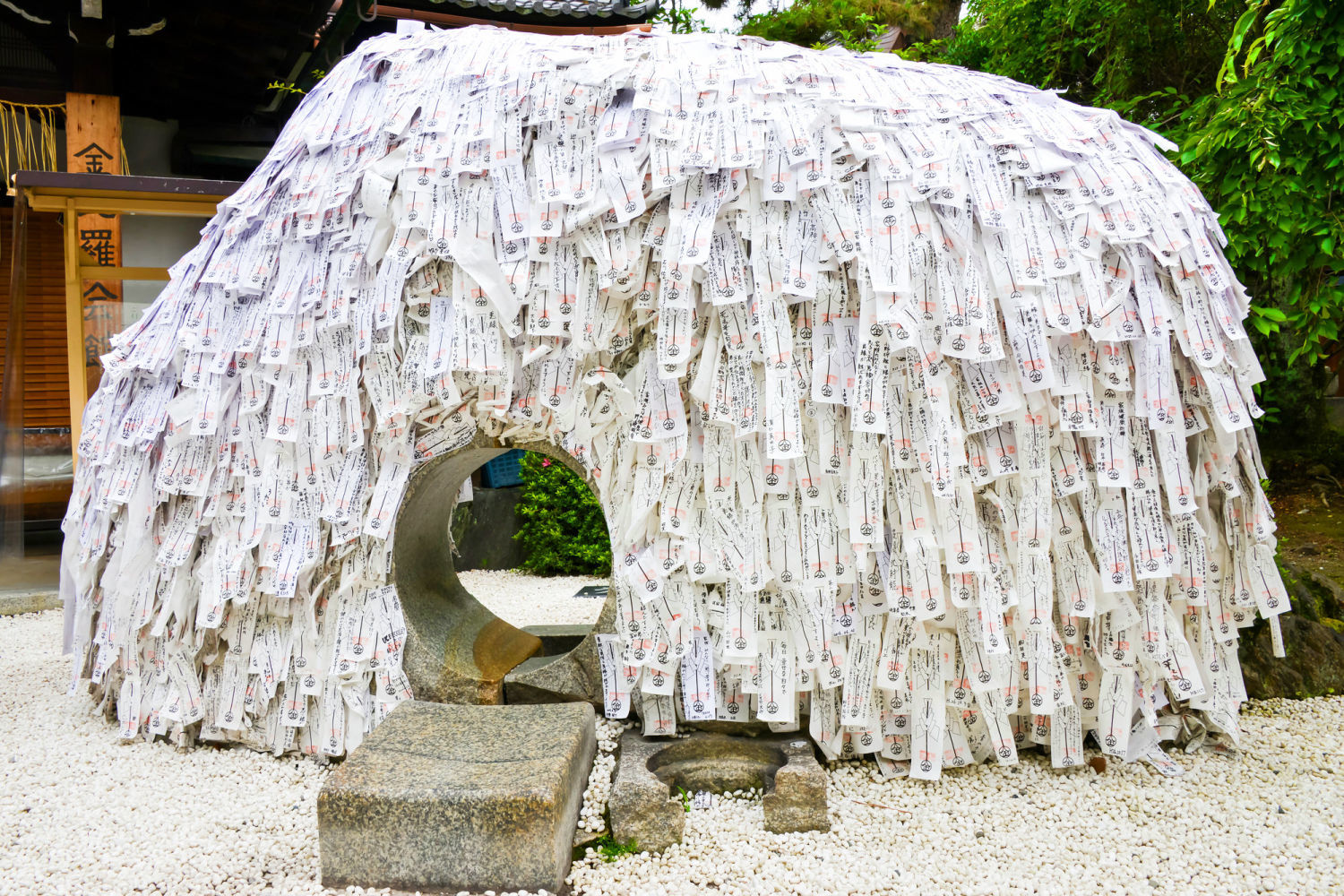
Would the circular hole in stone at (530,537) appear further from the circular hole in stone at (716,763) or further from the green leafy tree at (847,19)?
the green leafy tree at (847,19)

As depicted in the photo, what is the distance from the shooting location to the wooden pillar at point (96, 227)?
6223mm

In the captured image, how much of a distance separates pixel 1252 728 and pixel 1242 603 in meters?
0.75

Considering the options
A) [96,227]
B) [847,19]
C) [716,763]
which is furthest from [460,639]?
[847,19]

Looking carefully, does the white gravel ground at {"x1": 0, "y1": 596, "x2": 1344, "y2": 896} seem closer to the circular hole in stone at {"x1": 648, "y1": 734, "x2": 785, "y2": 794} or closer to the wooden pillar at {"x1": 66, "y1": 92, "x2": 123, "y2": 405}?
the circular hole in stone at {"x1": 648, "y1": 734, "x2": 785, "y2": 794}

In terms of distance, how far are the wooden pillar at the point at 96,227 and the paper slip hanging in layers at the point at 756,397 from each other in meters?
3.43

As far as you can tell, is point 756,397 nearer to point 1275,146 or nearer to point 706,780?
point 706,780

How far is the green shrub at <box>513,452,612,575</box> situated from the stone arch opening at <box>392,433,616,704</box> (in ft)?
11.5

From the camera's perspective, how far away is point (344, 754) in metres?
3.44

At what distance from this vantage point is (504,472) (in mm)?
8430

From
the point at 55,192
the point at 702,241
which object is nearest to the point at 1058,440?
the point at 702,241

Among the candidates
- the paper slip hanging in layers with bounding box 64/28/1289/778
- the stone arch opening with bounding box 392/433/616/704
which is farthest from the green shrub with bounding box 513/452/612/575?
the paper slip hanging in layers with bounding box 64/28/1289/778

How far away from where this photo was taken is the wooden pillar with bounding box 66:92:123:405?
622 cm

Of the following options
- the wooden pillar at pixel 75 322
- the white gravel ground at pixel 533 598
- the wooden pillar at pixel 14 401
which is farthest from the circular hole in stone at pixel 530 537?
the wooden pillar at pixel 14 401

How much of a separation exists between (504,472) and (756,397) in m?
5.61
